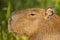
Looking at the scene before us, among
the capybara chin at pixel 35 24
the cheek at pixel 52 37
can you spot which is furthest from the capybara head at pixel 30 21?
the cheek at pixel 52 37

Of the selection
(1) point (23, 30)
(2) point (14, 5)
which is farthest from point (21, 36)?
(2) point (14, 5)

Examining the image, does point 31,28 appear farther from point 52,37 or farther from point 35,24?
point 52,37

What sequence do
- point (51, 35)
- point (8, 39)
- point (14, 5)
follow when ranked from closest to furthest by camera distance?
point (51, 35), point (8, 39), point (14, 5)

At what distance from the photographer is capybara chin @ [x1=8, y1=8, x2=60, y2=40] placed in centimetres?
556

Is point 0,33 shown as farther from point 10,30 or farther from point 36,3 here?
point 36,3

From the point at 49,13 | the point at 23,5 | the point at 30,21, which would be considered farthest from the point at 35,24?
the point at 23,5

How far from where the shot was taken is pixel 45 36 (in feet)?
18.3

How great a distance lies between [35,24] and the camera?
563cm

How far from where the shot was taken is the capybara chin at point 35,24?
556 cm

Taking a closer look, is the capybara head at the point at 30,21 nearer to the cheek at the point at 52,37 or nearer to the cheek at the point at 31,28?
the cheek at the point at 31,28

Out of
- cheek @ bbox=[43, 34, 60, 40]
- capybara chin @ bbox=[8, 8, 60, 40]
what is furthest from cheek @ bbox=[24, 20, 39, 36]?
cheek @ bbox=[43, 34, 60, 40]

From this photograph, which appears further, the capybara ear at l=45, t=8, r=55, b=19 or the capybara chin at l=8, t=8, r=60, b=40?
the capybara ear at l=45, t=8, r=55, b=19

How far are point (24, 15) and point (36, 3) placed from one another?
205 centimetres

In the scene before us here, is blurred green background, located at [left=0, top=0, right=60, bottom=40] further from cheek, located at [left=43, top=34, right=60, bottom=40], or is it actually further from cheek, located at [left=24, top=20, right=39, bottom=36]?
cheek, located at [left=43, top=34, right=60, bottom=40]
